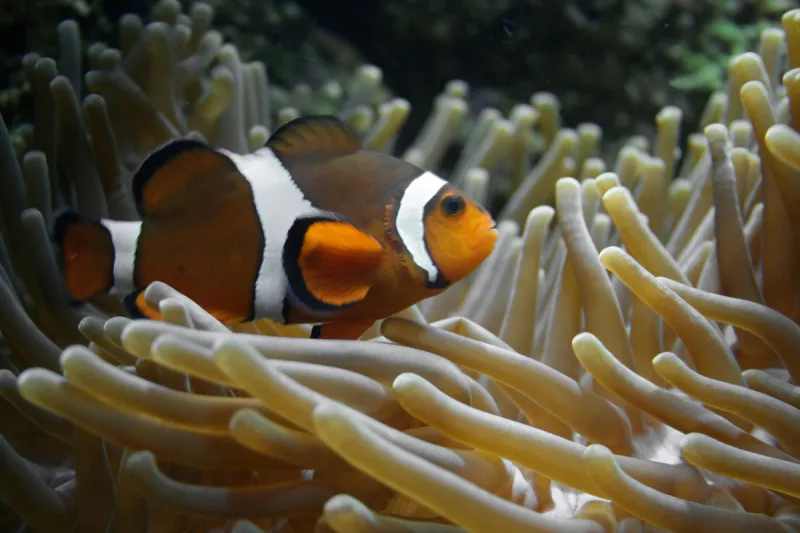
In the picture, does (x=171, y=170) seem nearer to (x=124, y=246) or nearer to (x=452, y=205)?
(x=124, y=246)

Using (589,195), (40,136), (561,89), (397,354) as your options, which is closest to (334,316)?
(397,354)

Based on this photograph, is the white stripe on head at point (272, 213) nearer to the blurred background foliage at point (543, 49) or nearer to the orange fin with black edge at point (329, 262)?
the orange fin with black edge at point (329, 262)

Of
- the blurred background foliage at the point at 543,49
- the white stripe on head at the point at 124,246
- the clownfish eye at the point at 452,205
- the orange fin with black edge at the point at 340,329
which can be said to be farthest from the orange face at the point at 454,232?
the blurred background foliage at the point at 543,49

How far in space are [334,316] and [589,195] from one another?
556 millimetres

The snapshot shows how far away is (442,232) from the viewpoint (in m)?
0.87

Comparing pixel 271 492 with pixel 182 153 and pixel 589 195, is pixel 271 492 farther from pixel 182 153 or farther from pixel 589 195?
pixel 589 195

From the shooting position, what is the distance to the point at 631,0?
2473 mm

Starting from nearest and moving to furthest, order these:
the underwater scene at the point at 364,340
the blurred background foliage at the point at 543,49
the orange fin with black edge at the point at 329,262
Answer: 1. the underwater scene at the point at 364,340
2. the orange fin with black edge at the point at 329,262
3. the blurred background foliage at the point at 543,49

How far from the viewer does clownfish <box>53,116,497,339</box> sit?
85cm

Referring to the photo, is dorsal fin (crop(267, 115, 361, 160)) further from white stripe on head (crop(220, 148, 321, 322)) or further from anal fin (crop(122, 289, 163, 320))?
anal fin (crop(122, 289, 163, 320))

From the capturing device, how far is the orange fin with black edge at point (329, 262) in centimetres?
81

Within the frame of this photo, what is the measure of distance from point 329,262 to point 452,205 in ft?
0.55

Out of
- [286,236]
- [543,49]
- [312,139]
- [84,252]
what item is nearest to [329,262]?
[286,236]

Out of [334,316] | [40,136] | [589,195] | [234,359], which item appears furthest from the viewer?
[40,136]
